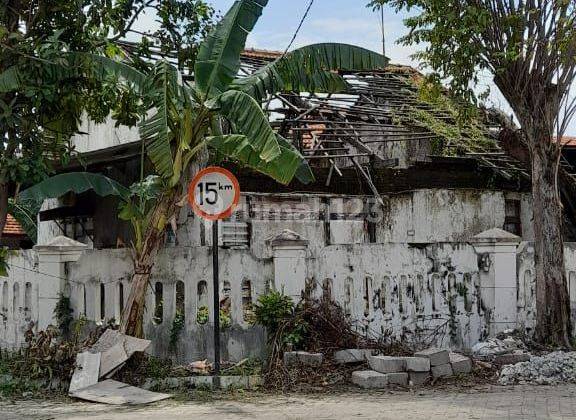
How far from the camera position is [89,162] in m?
15.1

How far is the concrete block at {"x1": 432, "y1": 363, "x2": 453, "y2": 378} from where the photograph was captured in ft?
30.4

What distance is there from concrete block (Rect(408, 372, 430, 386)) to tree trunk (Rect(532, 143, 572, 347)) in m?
2.34

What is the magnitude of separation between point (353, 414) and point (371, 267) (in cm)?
321

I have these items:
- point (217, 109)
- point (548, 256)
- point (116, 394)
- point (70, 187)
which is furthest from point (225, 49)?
point (548, 256)

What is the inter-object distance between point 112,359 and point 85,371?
333 mm

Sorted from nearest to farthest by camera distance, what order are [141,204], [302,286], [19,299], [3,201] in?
[141,204] < [3,201] < [302,286] < [19,299]

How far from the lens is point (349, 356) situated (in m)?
9.55

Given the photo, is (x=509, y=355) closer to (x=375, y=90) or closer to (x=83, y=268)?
(x=83, y=268)

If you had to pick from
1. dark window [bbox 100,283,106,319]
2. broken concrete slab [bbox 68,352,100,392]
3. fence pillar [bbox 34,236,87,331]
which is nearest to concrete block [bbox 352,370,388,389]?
broken concrete slab [bbox 68,352,100,392]

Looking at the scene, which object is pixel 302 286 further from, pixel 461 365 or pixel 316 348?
pixel 461 365

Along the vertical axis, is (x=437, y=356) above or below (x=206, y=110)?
below

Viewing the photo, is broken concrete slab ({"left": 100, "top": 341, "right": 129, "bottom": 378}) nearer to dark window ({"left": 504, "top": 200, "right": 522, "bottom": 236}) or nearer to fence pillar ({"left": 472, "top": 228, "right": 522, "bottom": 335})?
fence pillar ({"left": 472, "top": 228, "right": 522, "bottom": 335})

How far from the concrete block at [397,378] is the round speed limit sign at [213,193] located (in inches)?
107

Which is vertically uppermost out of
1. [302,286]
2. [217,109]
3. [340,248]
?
[217,109]
